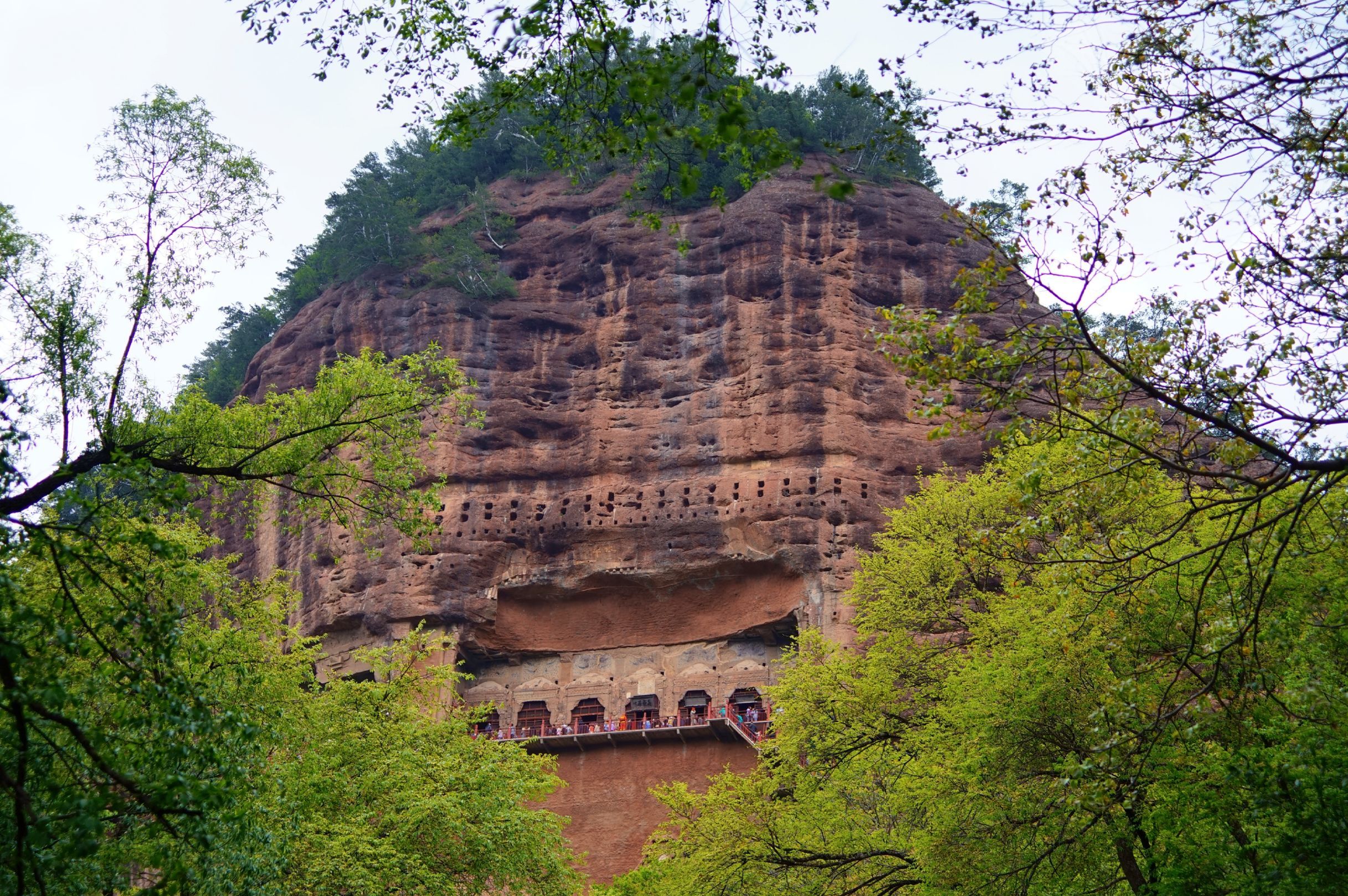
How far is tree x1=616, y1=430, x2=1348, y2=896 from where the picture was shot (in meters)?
11.0

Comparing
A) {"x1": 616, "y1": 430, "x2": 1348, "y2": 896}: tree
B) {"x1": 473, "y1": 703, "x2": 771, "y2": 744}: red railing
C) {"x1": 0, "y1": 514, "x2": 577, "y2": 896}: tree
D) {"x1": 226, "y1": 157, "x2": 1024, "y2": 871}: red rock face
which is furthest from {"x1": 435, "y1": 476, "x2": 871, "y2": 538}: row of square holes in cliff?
{"x1": 0, "y1": 514, "x2": 577, "y2": 896}: tree

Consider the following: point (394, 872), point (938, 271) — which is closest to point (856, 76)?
point (938, 271)

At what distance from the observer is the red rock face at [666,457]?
3725 centimetres

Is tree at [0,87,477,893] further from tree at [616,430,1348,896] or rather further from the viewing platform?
the viewing platform

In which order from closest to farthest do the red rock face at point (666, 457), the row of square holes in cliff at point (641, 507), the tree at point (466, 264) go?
the row of square holes in cliff at point (641, 507) < the red rock face at point (666, 457) < the tree at point (466, 264)

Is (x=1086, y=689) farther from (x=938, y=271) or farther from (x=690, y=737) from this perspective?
(x=938, y=271)

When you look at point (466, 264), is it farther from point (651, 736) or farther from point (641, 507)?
point (651, 736)

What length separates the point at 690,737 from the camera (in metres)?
35.8

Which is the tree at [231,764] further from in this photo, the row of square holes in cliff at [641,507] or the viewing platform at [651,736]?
the row of square holes in cliff at [641,507]

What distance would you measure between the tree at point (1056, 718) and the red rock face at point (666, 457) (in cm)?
1095

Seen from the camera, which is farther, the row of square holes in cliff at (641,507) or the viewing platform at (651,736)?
the row of square holes in cliff at (641,507)

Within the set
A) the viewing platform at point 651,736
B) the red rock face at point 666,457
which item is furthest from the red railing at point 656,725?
the red rock face at point 666,457

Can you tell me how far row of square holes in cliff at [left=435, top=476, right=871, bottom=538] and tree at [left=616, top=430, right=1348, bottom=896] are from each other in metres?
10.2

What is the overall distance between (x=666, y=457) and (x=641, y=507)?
166 cm
